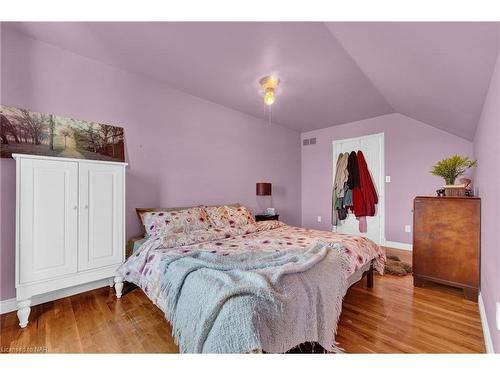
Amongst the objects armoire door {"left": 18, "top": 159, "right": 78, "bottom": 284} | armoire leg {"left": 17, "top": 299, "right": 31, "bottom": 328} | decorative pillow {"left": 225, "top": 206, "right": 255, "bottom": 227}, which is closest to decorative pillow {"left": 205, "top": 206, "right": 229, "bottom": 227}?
decorative pillow {"left": 225, "top": 206, "right": 255, "bottom": 227}

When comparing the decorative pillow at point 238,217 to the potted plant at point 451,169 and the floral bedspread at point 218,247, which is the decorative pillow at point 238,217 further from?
the potted plant at point 451,169

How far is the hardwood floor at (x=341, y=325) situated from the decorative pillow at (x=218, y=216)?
109 cm

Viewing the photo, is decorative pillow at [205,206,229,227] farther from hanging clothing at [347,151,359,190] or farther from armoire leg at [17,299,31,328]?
hanging clothing at [347,151,359,190]

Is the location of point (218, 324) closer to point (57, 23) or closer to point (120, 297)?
point (120, 297)

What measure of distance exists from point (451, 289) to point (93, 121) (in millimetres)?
4181

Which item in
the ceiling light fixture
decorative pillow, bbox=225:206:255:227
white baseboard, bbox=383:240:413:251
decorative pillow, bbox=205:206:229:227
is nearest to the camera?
the ceiling light fixture

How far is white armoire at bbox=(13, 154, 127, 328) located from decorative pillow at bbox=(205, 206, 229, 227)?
102cm

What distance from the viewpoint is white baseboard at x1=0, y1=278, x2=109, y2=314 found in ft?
6.53

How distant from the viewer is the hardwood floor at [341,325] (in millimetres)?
1543

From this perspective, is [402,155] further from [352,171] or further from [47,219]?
[47,219]

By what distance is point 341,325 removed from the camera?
70.0 inches

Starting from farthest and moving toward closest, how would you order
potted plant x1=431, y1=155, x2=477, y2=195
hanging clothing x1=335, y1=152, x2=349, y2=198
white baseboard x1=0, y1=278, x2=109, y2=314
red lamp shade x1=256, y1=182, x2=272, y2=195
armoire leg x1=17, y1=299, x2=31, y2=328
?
1. hanging clothing x1=335, y1=152, x2=349, y2=198
2. red lamp shade x1=256, y1=182, x2=272, y2=195
3. potted plant x1=431, y1=155, x2=477, y2=195
4. white baseboard x1=0, y1=278, x2=109, y2=314
5. armoire leg x1=17, y1=299, x2=31, y2=328

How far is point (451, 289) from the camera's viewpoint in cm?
243
